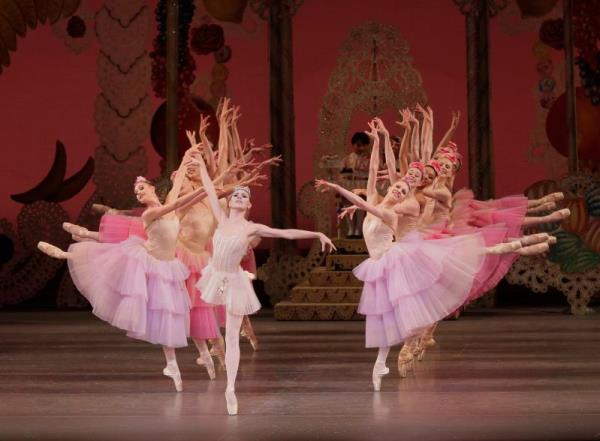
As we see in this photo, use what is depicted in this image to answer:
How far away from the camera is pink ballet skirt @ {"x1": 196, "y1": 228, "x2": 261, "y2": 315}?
6.50 meters

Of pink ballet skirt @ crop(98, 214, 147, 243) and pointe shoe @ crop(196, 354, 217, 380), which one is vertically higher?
pink ballet skirt @ crop(98, 214, 147, 243)

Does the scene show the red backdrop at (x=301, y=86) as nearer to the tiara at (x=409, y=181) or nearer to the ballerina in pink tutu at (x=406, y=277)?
the tiara at (x=409, y=181)

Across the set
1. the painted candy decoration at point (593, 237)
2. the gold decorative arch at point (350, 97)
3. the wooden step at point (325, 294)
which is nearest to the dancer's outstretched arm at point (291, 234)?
the wooden step at point (325, 294)

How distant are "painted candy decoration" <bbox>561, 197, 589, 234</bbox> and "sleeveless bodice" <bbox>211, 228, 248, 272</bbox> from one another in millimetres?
6768

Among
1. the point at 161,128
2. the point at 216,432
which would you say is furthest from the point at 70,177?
the point at 216,432

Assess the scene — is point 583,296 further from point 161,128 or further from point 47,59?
point 47,59

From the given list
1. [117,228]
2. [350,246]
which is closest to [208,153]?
[117,228]

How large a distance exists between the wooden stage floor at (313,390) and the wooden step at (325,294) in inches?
61.7

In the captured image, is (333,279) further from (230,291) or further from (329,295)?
(230,291)

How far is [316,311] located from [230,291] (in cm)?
614

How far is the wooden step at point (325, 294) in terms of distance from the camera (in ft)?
41.8

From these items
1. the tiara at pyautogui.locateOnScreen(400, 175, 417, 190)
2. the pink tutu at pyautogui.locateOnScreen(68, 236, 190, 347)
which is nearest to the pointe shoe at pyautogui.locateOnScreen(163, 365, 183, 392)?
the pink tutu at pyautogui.locateOnScreen(68, 236, 190, 347)

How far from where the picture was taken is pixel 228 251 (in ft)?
21.5

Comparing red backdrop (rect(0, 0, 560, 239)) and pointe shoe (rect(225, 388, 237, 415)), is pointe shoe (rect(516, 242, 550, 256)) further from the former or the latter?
red backdrop (rect(0, 0, 560, 239))
